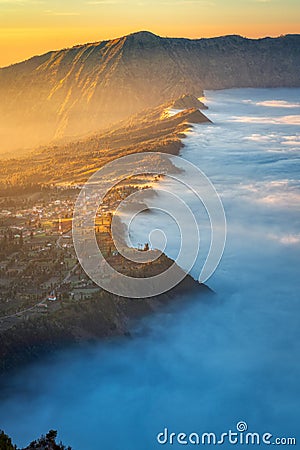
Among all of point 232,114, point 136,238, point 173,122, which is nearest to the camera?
point 136,238

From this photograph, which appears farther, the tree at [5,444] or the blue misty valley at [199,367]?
the blue misty valley at [199,367]

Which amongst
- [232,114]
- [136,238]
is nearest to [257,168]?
[136,238]

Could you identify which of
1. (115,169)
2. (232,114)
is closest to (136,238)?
(115,169)

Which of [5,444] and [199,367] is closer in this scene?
[5,444]

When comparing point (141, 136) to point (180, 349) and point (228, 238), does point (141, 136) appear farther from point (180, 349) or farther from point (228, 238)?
point (180, 349)

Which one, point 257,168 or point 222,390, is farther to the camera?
point 257,168

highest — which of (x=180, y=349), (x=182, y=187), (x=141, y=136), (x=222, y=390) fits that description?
(x=141, y=136)

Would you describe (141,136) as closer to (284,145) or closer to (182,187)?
(284,145)

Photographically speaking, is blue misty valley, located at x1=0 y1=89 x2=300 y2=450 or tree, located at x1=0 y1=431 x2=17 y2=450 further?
blue misty valley, located at x1=0 y1=89 x2=300 y2=450

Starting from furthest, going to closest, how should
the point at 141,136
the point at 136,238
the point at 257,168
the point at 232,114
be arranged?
the point at 232,114
the point at 141,136
the point at 257,168
the point at 136,238

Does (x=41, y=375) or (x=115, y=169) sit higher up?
(x=115, y=169)
